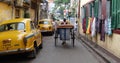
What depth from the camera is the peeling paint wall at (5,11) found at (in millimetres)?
21000

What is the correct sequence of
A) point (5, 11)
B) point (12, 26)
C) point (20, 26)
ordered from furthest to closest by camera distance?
1. point (5, 11)
2. point (12, 26)
3. point (20, 26)

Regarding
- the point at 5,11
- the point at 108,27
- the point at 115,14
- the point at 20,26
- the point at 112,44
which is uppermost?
the point at 5,11

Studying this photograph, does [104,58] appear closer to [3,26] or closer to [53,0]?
[3,26]

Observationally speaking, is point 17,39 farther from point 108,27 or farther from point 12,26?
point 108,27

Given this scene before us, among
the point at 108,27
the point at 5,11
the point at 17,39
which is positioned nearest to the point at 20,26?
the point at 17,39

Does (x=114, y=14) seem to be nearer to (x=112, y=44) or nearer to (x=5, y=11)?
(x=112, y=44)

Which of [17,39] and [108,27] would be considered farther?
[108,27]

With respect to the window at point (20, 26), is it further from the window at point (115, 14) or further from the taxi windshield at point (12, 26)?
the window at point (115, 14)

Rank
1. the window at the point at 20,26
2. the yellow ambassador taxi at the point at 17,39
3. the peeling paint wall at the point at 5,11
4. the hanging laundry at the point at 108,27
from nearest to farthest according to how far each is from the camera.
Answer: the yellow ambassador taxi at the point at 17,39
the window at the point at 20,26
the hanging laundry at the point at 108,27
the peeling paint wall at the point at 5,11

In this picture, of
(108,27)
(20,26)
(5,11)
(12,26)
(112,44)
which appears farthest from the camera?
(5,11)

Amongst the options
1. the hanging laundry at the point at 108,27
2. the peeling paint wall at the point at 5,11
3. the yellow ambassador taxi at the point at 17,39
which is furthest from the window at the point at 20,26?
the peeling paint wall at the point at 5,11

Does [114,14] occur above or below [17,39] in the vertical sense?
above

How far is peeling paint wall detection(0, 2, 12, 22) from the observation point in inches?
827

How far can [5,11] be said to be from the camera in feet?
71.9
